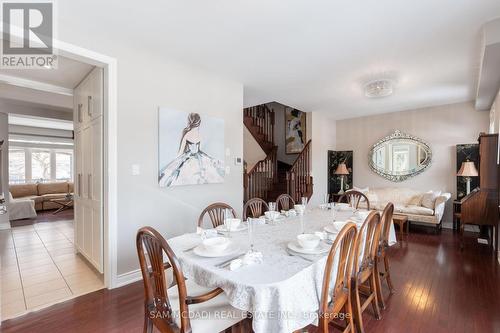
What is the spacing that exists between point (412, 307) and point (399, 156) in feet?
14.6

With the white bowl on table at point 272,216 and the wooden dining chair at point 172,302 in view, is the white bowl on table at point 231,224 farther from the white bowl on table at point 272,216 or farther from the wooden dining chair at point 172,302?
the wooden dining chair at point 172,302

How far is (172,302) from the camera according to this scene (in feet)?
4.88

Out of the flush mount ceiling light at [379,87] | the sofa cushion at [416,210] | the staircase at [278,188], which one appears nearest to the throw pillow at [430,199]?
the sofa cushion at [416,210]

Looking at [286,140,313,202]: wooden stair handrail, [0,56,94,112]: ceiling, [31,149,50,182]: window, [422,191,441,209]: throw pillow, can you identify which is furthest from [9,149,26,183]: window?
[422,191,441,209]: throw pillow

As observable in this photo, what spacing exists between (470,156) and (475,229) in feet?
4.85

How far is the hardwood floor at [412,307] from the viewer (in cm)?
199

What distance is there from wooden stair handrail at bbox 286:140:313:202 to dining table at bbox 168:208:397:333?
12.3ft

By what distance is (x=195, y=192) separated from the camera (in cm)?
337

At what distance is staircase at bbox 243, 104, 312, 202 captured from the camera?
564 cm

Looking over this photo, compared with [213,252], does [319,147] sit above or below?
above

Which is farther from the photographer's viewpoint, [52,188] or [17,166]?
[17,166]

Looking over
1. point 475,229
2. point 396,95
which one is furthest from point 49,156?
point 475,229

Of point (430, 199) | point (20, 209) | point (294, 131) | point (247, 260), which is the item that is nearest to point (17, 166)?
point (20, 209)

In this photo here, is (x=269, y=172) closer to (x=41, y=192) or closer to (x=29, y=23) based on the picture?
(x=29, y=23)
